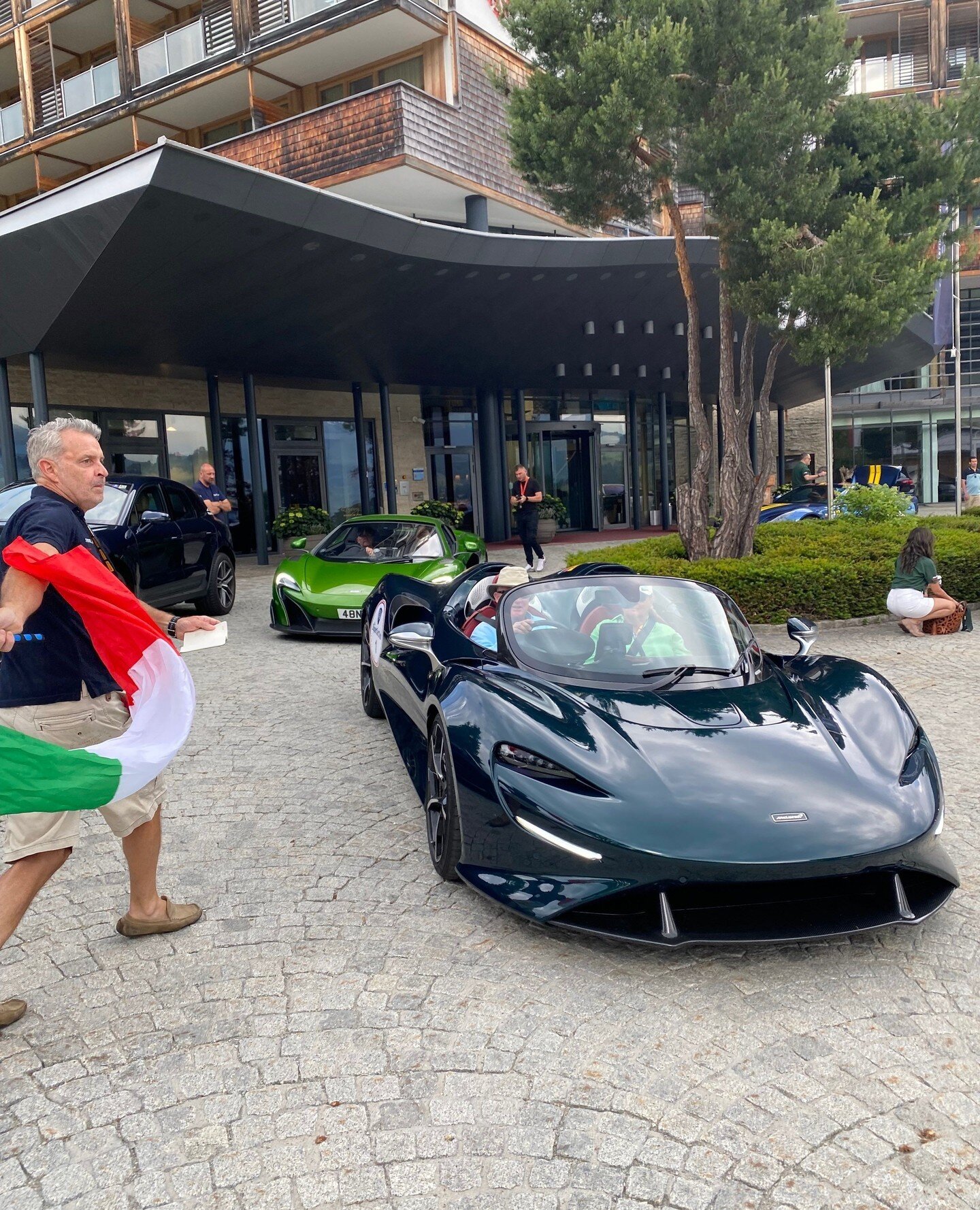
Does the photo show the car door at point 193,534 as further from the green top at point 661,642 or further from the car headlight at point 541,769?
the car headlight at point 541,769

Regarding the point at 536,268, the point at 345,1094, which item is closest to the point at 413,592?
the point at 345,1094

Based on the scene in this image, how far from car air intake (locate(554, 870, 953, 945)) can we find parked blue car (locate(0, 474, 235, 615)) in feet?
26.7

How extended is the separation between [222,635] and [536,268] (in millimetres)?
16204

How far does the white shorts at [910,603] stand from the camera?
959 cm

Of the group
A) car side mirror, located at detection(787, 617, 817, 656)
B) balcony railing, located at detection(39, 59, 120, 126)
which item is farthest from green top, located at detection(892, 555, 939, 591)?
balcony railing, located at detection(39, 59, 120, 126)

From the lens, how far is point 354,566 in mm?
10383

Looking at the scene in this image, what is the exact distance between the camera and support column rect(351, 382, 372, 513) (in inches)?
865

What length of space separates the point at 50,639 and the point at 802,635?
3.50m

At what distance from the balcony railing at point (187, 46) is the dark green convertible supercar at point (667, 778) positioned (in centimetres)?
2041

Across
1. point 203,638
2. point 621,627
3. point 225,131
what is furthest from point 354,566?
point 225,131

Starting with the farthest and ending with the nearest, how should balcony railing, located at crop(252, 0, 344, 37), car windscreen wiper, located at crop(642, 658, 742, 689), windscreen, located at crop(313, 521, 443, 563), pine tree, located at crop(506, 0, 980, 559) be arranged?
balcony railing, located at crop(252, 0, 344, 37) < windscreen, located at crop(313, 521, 443, 563) < pine tree, located at crop(506, 0, 980, 559) < car windscreen wiper, located at crop(642, 658, 742, 689)

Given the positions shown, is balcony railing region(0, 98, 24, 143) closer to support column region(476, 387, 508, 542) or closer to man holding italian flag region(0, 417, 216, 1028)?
support column region(476, 387, 508, 542)

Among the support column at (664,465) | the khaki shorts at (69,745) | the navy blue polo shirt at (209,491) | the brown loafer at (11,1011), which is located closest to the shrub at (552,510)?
the support column at (664,465)

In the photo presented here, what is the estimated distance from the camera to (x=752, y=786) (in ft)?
10.9
